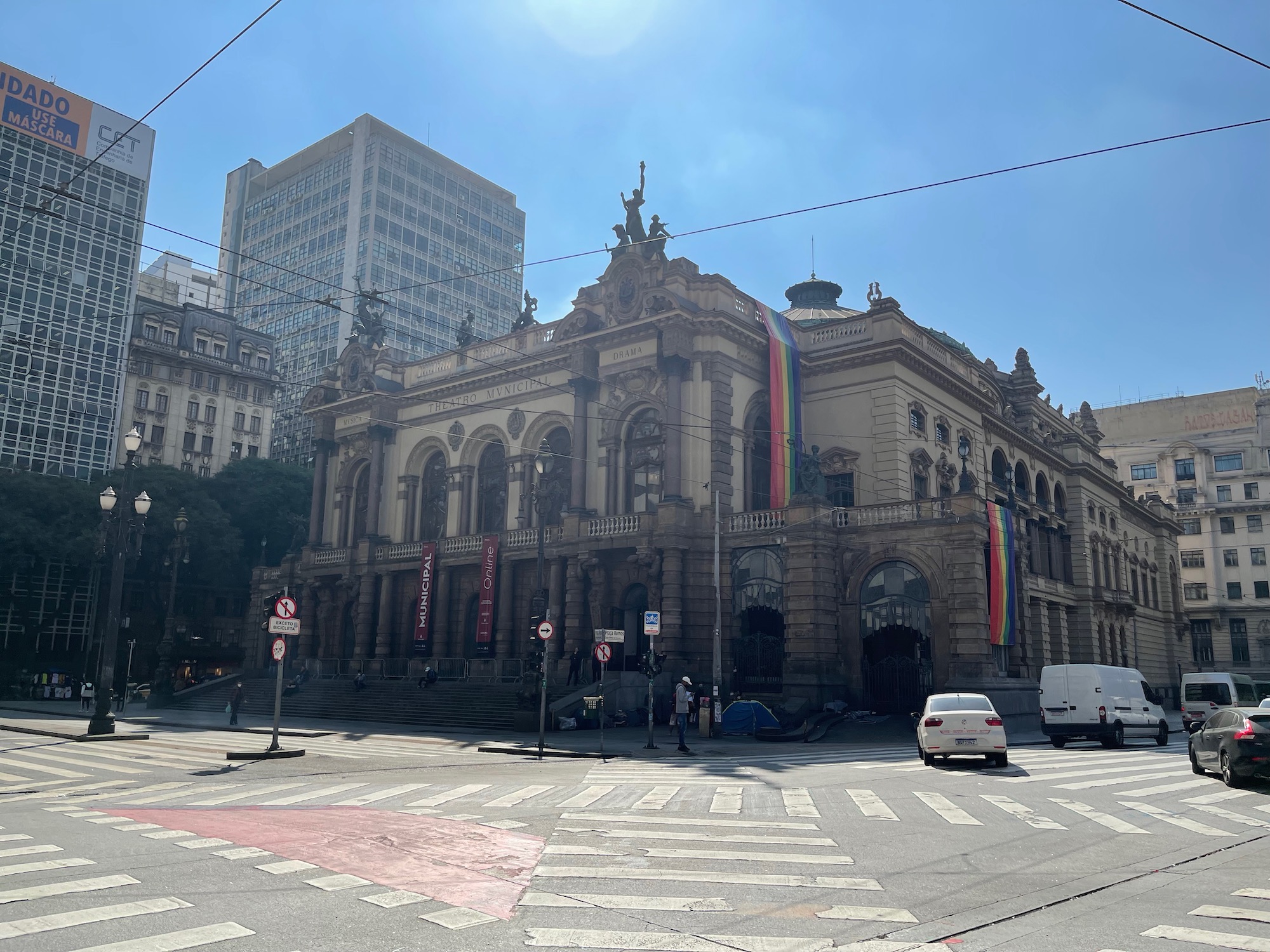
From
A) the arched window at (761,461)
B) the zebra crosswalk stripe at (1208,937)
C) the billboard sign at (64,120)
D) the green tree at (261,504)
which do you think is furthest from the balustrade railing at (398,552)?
the zebra crosswalk stripe at (1208,937)

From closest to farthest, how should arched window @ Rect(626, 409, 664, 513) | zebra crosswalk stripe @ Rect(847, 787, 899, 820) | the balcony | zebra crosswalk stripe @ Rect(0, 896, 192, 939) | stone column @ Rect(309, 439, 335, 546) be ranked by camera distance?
zebra crosswalk stripe @ Rect(0, 896, 192, 939), zebra crosswalk stripe @ Rect(847, 787, 899, 820), the balcony, arched window @ Rect(626, 409, 664, 513), stone column @ Rect(309, 439, 335, 546)

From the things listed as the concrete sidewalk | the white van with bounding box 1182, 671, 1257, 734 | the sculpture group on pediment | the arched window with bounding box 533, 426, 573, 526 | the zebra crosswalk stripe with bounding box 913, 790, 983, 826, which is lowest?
the concrete sidewalk

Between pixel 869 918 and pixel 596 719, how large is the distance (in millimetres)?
26247

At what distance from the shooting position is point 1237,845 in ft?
35.0

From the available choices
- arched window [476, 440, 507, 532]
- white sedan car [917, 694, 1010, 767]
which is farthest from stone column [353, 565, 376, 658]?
white sedan car [917, 694, 1010, 767]

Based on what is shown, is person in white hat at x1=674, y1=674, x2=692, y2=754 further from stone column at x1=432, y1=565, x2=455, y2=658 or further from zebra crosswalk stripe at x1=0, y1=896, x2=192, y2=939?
zebra crosswalk stripe at x1=0, y1=896, x2=192, y2=939

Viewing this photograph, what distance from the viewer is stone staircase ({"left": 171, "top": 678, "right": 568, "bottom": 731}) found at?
113 ft

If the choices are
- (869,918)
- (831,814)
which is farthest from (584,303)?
(869,918)

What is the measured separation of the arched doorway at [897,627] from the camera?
32.9 m

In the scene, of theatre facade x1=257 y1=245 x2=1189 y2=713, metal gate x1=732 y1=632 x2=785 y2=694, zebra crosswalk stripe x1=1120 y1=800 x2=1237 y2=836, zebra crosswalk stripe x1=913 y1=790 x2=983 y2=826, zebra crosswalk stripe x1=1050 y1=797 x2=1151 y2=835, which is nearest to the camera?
zebra crosswalk stripe x1=1120 y1=800 x2=1237 y2=836

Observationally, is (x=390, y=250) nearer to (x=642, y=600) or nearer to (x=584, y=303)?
(x=584, y=303)

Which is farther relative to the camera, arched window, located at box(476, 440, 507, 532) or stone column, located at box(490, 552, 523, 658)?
arched window, located at box(476, 440, 507, 532)

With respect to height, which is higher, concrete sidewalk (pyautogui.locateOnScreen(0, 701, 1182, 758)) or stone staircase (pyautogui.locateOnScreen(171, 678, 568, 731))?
stone staircase (pyautogui.locateOnScreen(171, 678, 568, 731))

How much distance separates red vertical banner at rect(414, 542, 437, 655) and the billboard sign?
4081 centimetres
